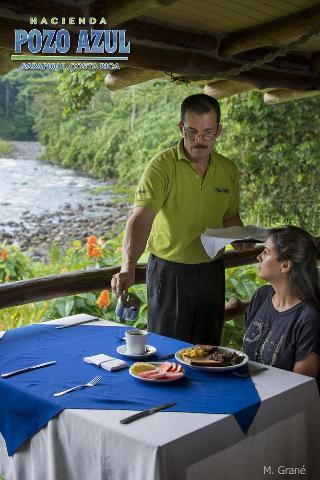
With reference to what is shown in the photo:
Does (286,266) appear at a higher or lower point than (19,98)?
lower

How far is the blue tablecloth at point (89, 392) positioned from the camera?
169 cm

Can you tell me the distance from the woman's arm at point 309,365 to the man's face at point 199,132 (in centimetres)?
101

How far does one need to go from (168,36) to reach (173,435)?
6.28 feet

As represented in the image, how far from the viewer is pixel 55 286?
3.13 meters

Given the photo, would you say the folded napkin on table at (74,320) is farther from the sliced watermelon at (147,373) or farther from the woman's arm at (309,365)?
the woman's arm at (309,365)

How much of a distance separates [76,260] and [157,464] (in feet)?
12.6

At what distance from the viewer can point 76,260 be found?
520cm

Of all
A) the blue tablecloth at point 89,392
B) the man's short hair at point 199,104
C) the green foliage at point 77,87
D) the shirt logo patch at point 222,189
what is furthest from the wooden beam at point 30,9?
the green foliage at point 77,87

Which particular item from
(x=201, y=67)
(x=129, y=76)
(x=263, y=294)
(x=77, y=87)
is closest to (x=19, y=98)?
(x=77, y=87)

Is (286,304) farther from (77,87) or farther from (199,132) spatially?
(77,87)

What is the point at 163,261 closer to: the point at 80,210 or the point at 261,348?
the point at 261,348

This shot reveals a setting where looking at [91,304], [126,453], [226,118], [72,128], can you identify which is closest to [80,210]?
[72,128]

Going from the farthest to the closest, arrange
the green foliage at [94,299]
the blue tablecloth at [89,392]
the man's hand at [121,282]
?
the green foliage at [94,299]
the man's hand at [121,282]
the blue tablecloth at [89,392]

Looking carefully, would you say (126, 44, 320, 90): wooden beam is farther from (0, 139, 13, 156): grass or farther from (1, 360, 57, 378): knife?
(0, 139, 13, 156): grass
